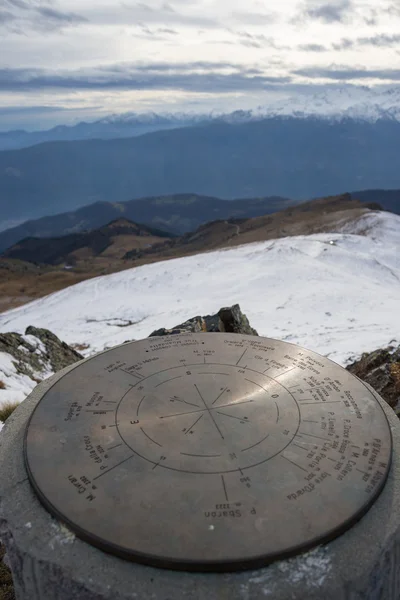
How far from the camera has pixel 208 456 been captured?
148 inches

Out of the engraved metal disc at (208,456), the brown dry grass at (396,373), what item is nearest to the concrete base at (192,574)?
the engraved metal disc at (208,456)

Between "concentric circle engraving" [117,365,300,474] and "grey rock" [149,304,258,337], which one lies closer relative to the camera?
"concentric circle engraving" [117,365,300,474]

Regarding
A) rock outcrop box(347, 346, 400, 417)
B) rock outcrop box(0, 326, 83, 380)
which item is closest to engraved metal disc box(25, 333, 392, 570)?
rock outcrop box(347, 346, 400, 417)

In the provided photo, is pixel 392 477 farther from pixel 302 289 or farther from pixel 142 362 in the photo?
pixel 302 289

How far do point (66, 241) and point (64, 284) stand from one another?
112206 mm

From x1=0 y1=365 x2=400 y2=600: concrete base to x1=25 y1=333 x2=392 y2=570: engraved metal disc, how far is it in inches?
3.6

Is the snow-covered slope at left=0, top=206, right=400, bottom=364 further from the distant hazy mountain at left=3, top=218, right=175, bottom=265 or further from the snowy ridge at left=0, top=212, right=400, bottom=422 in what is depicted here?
the distant hazy mountain at left=3, top=218, right=175, bottom=265

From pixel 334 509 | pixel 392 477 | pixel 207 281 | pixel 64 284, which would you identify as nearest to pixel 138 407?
pixel 334 509

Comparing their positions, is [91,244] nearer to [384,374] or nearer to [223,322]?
[223,322]

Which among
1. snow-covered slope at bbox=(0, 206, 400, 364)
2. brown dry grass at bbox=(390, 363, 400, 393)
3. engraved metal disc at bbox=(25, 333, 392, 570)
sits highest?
engraved metal disc at bbox=(25, 333, 392, 570)

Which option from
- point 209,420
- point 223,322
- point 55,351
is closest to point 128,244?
point 55,351

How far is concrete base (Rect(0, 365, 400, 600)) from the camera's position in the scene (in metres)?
2.87

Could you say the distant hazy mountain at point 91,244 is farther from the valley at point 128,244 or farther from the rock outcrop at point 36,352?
the rock outcrop at point 36,352

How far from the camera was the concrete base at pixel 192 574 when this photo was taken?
287 cm
